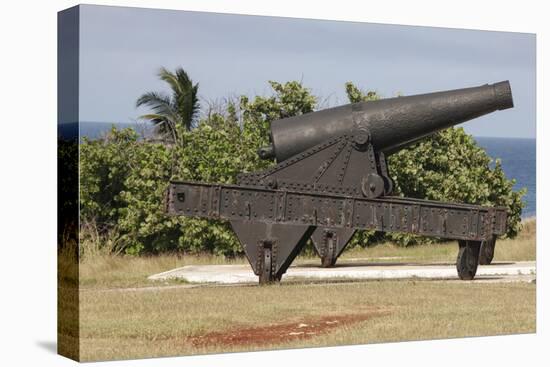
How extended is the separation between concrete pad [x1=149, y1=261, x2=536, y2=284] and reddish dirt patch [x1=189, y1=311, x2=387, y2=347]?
175 centimetres

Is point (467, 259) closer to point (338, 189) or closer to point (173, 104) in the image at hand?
point (338, 189)

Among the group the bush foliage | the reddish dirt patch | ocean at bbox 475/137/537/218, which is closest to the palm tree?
the bush foliage

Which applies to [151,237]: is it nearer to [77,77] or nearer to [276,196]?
[276,196]

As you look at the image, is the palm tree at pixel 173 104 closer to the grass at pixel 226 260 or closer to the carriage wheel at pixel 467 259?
the grass at pixel 226 260

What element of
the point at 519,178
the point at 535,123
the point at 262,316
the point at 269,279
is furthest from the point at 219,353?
the point at 519,178

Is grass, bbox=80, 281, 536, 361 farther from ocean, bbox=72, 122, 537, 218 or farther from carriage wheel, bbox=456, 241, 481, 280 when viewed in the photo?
ocean, bbox=72, 122, 537, 218

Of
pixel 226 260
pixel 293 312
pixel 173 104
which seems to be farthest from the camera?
pixel 226 260

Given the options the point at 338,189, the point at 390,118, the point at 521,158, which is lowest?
the point at 338,189

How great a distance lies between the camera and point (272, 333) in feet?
42.7

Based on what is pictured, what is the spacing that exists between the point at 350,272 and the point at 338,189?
2.02 meters

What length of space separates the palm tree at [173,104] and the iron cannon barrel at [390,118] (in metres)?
1.61

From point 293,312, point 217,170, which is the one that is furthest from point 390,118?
point 217,170

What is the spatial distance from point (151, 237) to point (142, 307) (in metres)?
5.45

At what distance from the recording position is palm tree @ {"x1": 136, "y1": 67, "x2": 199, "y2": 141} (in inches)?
615
